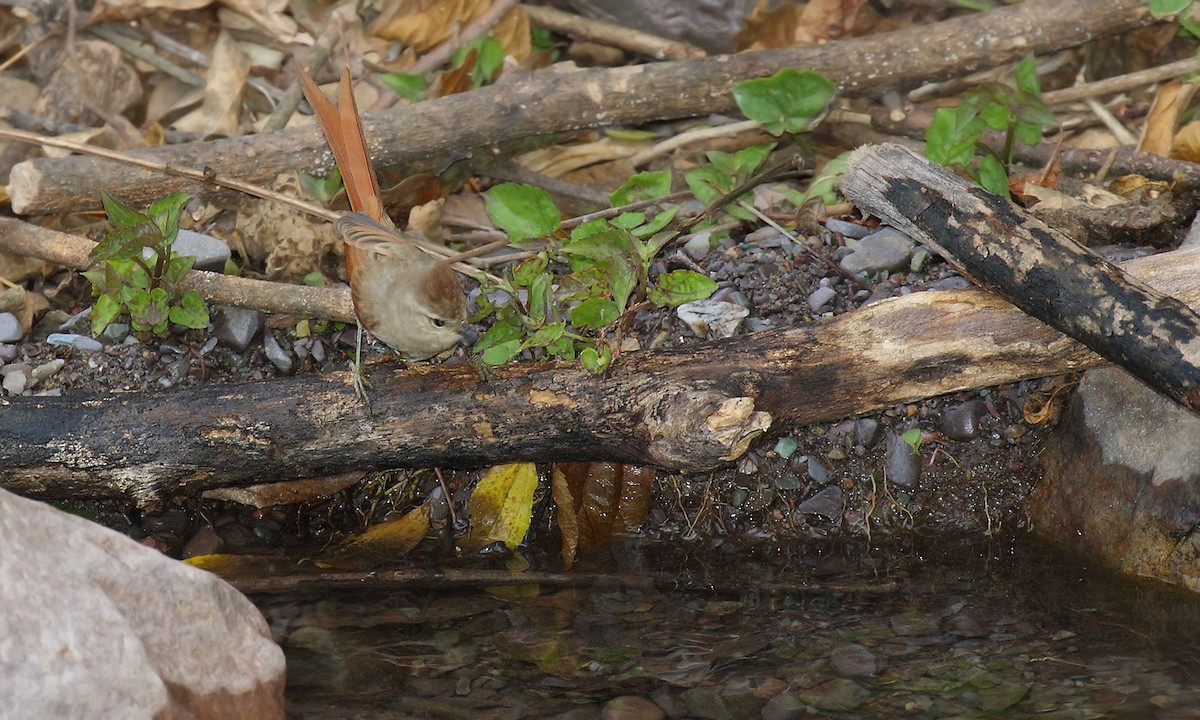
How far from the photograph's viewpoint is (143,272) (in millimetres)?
3918

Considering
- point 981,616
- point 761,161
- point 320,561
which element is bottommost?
point 320,561

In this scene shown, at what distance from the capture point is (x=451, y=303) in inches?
143

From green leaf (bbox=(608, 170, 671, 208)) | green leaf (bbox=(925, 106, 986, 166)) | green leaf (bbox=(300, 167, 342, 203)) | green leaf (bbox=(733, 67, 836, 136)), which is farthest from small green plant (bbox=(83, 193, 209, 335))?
green leaf (bbox=(925, 106, 986, 166))

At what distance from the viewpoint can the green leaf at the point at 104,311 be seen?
3893 mm

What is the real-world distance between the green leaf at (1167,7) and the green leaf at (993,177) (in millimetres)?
1122

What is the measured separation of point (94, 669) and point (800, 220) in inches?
121

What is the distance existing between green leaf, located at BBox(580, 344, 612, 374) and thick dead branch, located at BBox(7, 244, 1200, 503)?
0.18 feet

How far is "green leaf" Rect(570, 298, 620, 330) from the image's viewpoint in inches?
138

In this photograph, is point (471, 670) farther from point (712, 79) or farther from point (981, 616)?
point (712, 79)

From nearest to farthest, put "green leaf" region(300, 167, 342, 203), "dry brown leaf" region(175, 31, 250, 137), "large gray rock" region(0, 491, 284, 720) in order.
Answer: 1. "large gray rock" region(0, 491, 284, 720)
2. "green leaf" region(300, 167, 342, 203)
3. "dry brown leaf" region(175, 31, 250, 137)

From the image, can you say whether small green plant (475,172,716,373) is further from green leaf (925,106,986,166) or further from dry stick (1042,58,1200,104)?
dry stick (1042,58,1200,104)

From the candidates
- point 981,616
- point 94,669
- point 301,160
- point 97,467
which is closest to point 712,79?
point 301,160

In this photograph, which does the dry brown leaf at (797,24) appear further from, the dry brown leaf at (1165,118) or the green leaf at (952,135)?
the dry brown leaf at (1165,118)

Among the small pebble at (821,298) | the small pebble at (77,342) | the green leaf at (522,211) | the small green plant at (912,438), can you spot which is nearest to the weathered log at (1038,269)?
the small pebble at (821,298)
